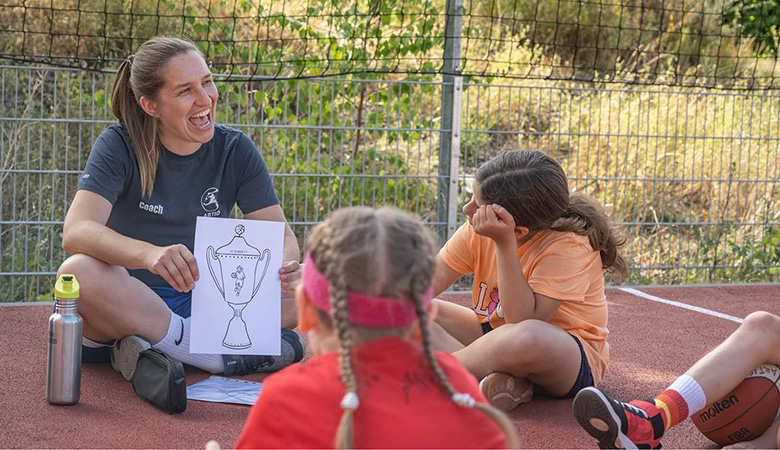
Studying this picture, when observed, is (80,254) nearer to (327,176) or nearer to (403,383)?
(403,383)

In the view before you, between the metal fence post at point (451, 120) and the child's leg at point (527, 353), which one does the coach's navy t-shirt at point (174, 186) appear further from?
the metal fence post at point (451, 120)

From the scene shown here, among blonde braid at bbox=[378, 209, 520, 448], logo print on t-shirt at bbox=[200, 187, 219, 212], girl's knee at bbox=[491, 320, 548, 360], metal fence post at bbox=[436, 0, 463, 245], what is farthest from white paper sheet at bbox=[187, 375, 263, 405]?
metal fence post at bbox=[436, 0, 463, 245]

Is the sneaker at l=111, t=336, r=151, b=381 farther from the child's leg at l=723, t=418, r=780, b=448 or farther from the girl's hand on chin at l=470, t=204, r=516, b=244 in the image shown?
the child's leg at l=723, t=418, r=780, b=448

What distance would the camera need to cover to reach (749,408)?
7.27 feet

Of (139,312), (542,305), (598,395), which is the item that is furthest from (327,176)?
(598,395)

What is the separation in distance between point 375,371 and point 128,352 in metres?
1.78

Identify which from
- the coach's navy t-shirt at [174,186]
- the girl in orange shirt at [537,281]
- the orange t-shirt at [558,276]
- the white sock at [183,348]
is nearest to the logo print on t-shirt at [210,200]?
the coach's navy t-shirt at [174,186]

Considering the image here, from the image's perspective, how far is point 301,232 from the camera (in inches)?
220

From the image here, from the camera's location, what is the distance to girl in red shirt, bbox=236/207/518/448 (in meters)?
1.23

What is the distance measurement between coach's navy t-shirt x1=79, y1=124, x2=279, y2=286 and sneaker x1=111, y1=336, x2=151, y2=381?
309 mm

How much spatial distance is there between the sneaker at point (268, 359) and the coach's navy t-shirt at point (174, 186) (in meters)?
0.41

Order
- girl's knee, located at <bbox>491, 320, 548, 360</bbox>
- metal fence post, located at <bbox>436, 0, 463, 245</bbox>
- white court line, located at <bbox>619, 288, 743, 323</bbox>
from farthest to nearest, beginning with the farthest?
metal fence post, located at <bbox>436, 0, 463, 245</bbox> → white court line, located at <bbox>619, 288, 743, 323</bbox> → girl's knee, located at <bbox>491, 320, 548, 360</bbox>

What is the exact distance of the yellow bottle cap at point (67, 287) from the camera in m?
2.46

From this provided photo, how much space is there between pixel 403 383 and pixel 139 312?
1755mm
